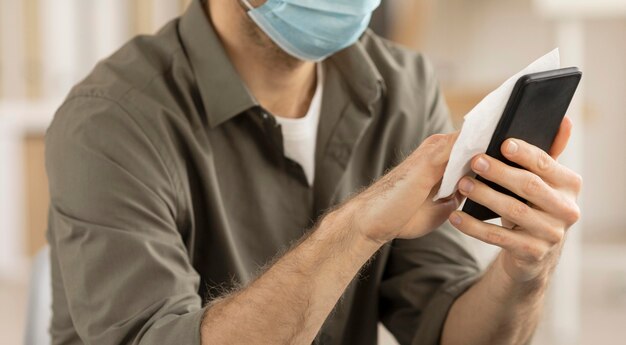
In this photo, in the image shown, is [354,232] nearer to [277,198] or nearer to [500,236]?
[500,236]

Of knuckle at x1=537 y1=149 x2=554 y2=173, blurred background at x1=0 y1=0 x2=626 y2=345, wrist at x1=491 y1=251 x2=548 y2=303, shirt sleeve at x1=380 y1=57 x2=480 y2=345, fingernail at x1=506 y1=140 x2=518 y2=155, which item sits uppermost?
fingernail at x1=506 y1=140 x2=518 y2=155

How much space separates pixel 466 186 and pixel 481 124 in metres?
0.09

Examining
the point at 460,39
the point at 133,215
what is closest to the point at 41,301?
the point at 133,215

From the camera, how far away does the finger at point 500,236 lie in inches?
43.1

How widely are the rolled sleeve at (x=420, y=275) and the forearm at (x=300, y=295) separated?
330 mm

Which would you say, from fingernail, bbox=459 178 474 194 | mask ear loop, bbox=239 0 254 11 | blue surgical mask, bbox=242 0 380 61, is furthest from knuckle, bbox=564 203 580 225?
mask ear loop, bbox=239 0 254 11

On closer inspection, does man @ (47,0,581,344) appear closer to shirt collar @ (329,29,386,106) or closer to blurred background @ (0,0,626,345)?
shirt collar @ (329,29,386,106)

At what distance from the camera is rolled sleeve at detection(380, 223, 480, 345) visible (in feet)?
4.70

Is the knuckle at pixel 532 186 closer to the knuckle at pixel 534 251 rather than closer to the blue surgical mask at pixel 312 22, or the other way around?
the knuckle at pixel 534 251

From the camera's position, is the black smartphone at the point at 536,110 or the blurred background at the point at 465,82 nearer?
the black smartphone at the point at 536,110

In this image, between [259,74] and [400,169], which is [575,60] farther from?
[400,169]

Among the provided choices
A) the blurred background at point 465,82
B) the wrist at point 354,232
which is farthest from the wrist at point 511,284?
the blurred background at point 465,82

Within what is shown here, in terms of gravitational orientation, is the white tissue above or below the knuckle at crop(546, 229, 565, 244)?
above

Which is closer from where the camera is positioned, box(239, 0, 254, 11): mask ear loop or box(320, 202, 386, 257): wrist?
box(320, 202, 386, 257): wrist
